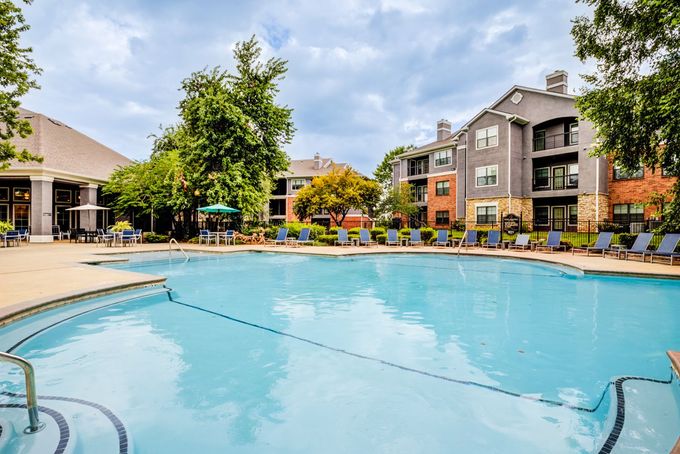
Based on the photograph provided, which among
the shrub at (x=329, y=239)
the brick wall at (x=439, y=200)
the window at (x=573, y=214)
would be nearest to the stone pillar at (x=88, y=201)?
the shrub at (x=329, y=239)

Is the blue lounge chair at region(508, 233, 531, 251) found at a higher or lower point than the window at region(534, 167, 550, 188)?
lower

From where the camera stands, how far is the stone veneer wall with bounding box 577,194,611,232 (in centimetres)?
2218

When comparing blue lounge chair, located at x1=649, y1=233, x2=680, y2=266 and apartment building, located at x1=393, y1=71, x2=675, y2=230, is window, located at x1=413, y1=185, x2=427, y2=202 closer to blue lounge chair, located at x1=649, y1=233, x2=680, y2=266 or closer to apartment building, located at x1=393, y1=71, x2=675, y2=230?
apartment building, located at x1=393, y1=71, x2=675, y2=230

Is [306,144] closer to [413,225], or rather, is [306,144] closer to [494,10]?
[413,225]

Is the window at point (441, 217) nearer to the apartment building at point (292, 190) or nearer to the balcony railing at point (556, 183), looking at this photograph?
the balcony railing at point (556, 183)

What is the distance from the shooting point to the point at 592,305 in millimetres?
7574

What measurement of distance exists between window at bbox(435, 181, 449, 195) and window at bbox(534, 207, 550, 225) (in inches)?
274

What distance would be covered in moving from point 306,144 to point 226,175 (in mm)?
32525

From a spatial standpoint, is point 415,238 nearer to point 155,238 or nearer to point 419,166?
point 419,166

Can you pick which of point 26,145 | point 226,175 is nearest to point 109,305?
point 226,175

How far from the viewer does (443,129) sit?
112ft

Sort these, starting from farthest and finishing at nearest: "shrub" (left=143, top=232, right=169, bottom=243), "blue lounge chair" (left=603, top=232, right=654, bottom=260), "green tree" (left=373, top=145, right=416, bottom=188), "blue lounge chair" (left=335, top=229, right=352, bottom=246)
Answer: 1. "green tree" (left=373, top=145, right=416, bottom=188)
2. "shrub" (left=143, top=232, right=169, bottom=243)
3. "blue lounge chair" (left=335, top=229, right=352, bottom=246)
4. "blue lounge chair" (left=603, top=232, right=654, bottom=260)

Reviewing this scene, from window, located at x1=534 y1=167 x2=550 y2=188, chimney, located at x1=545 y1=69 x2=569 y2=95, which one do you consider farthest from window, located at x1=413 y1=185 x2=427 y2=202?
chimney, located at x1=545 y1=69 x2=569 y2=95

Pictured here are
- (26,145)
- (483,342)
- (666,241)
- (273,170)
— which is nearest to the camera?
(483,342)
